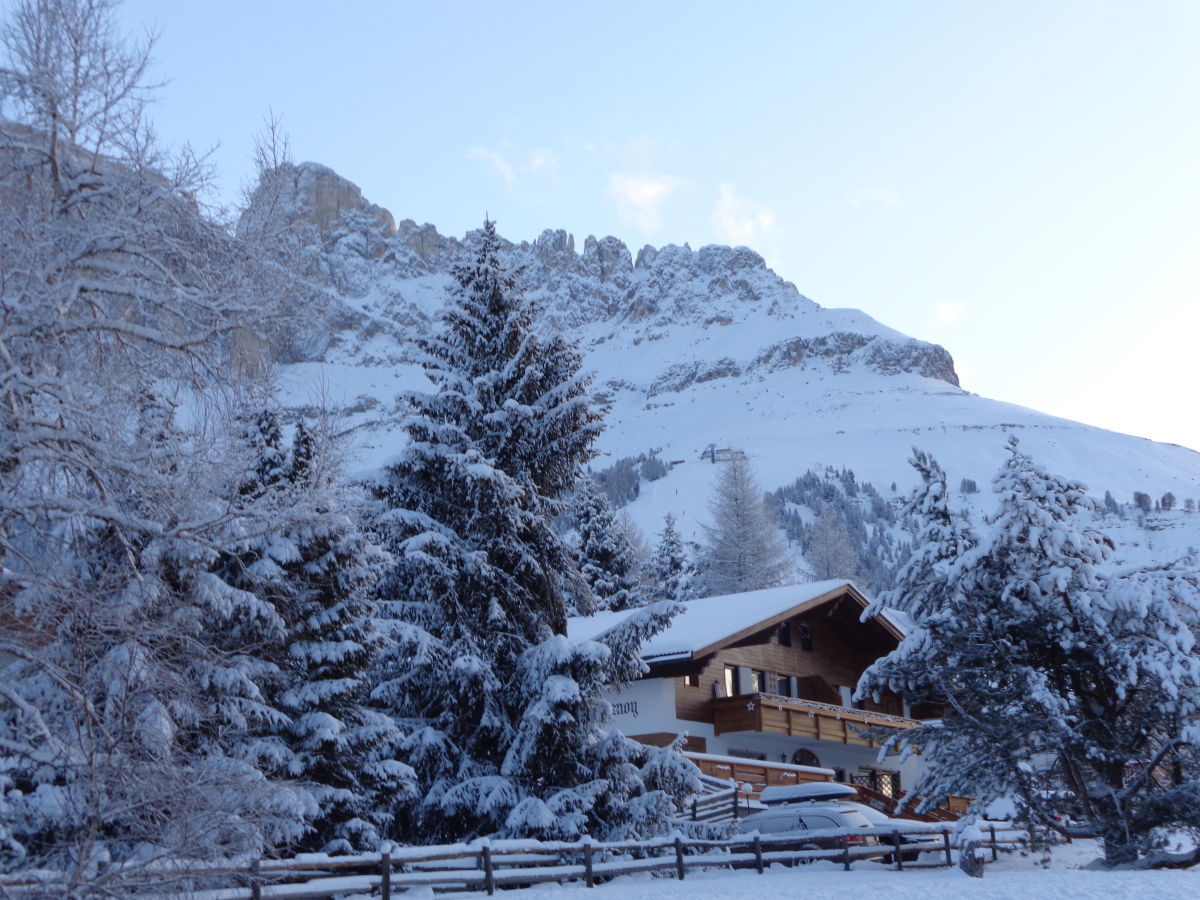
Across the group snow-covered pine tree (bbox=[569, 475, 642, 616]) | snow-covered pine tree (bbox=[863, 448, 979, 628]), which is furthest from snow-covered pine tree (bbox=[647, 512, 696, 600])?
snow-covered pine tree (bbox=[863, 448, 979, 628])

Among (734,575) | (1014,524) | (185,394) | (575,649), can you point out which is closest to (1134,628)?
(1014,524)

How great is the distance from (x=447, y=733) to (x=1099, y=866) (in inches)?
466

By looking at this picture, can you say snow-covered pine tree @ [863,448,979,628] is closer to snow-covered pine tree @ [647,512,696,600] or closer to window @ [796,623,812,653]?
window @ [796,623,812,653]

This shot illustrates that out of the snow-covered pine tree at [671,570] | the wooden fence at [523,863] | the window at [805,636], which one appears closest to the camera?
the wooden fence at [523,863]

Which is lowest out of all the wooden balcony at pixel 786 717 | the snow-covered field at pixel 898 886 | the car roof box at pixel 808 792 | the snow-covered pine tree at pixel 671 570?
the snow-covered field at pixel 898 886

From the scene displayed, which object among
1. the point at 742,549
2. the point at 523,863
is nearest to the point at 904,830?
the point at 523,863

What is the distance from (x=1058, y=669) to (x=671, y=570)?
35.7 m

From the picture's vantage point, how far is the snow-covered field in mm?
17562

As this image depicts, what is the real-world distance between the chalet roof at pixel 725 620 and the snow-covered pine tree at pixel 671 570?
50.8ft

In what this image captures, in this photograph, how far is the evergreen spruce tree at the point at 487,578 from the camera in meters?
20.8

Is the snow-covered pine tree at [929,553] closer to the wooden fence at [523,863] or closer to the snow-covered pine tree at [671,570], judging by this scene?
the wooden fence at [523,863]

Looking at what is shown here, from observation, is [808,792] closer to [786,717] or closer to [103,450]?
[786,717]

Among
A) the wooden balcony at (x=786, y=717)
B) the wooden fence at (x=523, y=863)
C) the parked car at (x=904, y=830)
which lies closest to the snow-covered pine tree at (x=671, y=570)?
the wooden balcony at (x=786, y=717)

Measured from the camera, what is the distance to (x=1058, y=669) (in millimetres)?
21953
